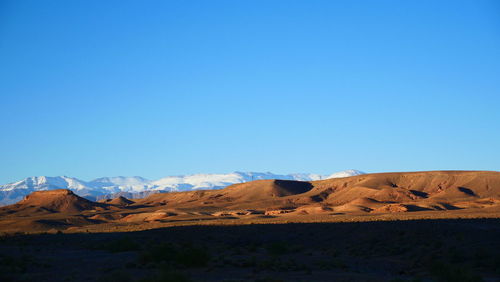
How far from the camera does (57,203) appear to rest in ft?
429

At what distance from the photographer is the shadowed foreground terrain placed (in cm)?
2470

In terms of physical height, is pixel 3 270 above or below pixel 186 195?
below

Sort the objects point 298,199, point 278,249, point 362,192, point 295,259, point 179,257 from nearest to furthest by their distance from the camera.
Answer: point 179,257 → point 295,259 → point 278,249 → point 362,192 → point 298,199

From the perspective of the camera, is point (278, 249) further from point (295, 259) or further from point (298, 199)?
point (298, 199)

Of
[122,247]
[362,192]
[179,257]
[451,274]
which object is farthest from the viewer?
[362,192]

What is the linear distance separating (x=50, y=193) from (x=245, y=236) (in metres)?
100

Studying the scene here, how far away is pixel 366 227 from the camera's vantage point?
47.3 metres

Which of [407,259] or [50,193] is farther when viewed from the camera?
[50,193]

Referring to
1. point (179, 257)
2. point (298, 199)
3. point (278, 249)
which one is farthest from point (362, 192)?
point (179, 257)

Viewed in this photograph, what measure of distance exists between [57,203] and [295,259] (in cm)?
10941

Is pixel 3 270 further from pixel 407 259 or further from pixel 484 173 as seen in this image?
pixel 484 173

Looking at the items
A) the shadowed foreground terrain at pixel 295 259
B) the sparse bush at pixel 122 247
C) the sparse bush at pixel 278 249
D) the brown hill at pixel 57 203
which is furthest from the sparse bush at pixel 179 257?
the brown hill at pixel 57 203

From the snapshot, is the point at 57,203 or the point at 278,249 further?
the point at 57,203

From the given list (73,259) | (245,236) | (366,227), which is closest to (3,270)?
(73,259)
